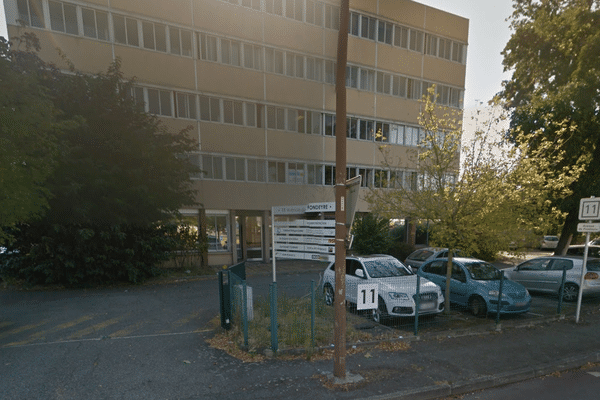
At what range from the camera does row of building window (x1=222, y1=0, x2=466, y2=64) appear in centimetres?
1734

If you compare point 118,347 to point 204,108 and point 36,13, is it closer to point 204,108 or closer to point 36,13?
point 204,108

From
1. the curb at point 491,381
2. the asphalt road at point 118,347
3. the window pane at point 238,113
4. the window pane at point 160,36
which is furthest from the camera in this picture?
the window pane at point 238,113

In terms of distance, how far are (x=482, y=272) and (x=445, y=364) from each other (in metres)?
4.14

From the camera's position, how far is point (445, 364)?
17.8 feet

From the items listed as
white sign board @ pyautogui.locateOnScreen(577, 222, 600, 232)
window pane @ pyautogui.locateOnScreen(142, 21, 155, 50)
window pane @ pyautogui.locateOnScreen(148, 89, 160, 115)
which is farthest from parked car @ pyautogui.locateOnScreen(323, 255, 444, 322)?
window pane @ pyautogui.locateOnScreen(142, 21, 155, 50)

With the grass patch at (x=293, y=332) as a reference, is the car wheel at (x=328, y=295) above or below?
below

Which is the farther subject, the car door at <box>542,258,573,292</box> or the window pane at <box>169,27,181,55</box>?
the window pane at <box>169,27,181,55</box>

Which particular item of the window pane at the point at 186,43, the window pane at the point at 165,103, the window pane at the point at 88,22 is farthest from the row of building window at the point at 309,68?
the window pane at the point at 88,22

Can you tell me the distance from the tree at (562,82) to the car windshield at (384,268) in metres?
7.63

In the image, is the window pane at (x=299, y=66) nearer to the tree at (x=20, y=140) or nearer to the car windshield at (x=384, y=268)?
the tree at (x=20, y=140)

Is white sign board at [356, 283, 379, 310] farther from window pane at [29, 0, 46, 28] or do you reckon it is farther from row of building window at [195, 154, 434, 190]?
window pane at [29, 0, 46, 28]

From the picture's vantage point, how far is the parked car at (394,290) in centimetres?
728

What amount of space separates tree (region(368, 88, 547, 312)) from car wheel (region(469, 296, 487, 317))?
0.70m

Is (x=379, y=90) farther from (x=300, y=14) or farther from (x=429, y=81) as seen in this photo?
(x=300, y=14)
